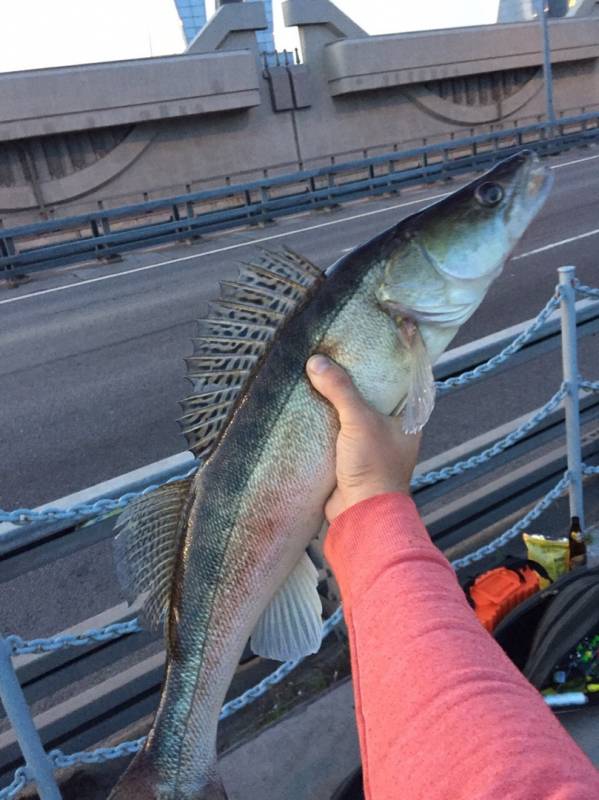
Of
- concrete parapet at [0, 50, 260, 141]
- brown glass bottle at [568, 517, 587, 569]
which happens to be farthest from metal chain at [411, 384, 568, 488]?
concrete parapet at [0, 50, 260, 141]

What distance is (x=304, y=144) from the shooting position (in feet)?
105

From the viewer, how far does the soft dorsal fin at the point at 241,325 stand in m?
1.73

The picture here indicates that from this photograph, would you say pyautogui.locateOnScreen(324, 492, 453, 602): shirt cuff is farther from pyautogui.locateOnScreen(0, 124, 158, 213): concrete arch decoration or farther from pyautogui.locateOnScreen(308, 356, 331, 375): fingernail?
pyautogui.locateOnScreen(0, 124, 158, 213): concrete arch decoration

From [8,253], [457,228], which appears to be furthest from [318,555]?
[8,253]

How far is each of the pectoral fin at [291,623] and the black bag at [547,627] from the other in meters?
0.99

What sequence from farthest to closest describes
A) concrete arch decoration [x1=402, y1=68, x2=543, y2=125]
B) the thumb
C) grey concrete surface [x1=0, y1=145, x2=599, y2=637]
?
1. concrete arch decoration [x1=402, y1=68, x2=543, y2=125]
2. grey concrete surface [x1=0, y1=145, x2=599, y2=637]
3. the thumb

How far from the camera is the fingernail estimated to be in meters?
1.63

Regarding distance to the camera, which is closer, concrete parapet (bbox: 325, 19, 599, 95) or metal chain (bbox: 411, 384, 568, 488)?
metal chain (bbox: 411, 384, 568, 488)

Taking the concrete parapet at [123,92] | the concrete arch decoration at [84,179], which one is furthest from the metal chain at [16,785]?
the concrete arch decoration at [84,179]

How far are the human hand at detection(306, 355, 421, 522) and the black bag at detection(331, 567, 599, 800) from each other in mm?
1385

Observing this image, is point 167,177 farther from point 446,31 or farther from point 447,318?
point 447,318

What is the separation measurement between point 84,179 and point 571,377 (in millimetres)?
28581

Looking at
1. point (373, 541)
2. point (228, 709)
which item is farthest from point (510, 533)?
point (373, 541)

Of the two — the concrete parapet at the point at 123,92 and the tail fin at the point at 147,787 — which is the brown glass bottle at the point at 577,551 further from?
the concrete parapet at the point at 123,92
